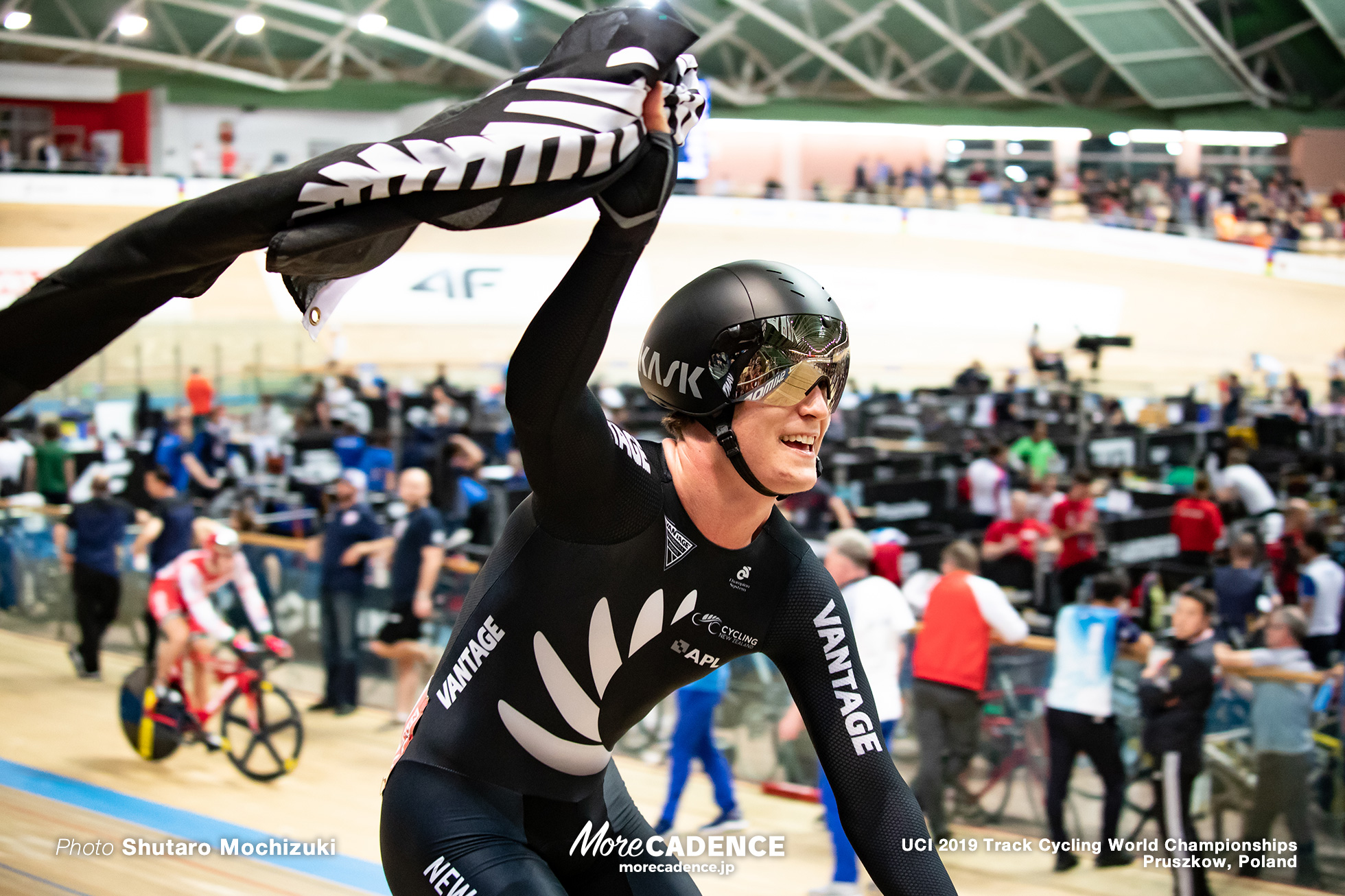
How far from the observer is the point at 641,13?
1.70 metres

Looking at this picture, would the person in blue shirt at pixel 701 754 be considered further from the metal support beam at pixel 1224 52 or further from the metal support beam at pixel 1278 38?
the metal support beam at pixel 1278 38

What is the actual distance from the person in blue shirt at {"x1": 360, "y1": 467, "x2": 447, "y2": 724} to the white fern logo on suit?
6225 millimetres

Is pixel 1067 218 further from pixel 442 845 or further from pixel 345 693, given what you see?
pixel 442 845

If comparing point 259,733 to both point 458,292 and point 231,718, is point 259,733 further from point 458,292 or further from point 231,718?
point 458,292

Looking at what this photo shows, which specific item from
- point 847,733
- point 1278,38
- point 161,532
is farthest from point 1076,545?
point 1278,38

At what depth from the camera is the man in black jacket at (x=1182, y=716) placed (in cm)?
578

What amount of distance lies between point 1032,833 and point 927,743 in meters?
0.67

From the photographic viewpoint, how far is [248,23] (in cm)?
3444

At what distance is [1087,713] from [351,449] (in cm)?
797

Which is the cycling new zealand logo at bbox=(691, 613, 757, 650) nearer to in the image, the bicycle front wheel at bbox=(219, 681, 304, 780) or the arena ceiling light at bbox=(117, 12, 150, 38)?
the bicycle front wheel at bbox=(219, 681, 304, 780)

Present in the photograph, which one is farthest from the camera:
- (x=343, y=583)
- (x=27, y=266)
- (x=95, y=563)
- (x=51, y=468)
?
(x=27, y=266)

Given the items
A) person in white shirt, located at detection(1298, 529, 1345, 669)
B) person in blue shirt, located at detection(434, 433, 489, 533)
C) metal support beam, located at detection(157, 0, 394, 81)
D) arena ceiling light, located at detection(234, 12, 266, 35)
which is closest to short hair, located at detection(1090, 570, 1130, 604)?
person in white shirt, located at detection(1298, 529, 1345, 669)

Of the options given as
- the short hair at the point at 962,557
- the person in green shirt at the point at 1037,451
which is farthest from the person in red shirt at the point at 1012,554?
the person in green shirt at the point at 1037,451

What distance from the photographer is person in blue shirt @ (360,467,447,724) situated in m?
8.17
